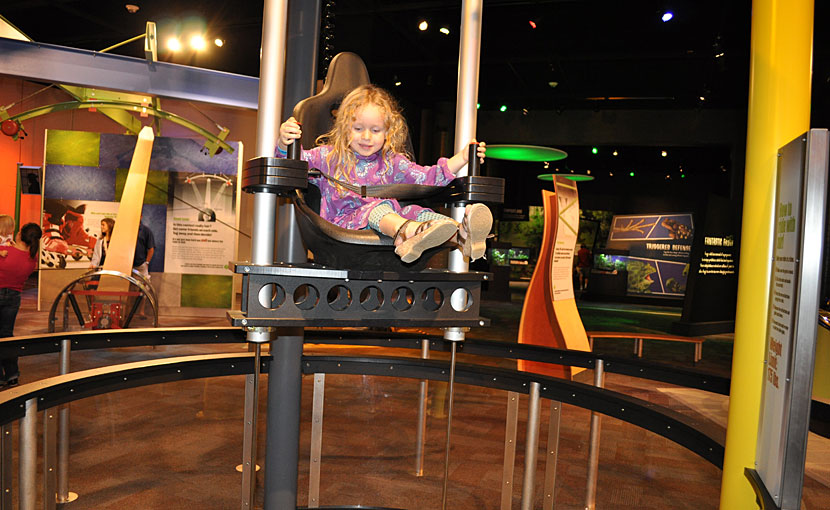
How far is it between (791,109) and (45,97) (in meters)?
14.4

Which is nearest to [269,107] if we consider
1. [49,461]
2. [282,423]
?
[282,423]

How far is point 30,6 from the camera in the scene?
9.27 metres

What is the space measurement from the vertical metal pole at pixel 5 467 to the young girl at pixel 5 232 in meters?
3.86

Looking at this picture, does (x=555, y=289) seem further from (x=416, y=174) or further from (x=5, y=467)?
(x=5, y=467)

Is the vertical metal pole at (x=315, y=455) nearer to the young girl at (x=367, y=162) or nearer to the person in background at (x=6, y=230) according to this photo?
the young girl at (x=367, y=162)

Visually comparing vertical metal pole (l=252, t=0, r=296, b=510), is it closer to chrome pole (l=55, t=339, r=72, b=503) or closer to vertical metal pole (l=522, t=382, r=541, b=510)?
vertical metal pole (l=522, t=382, r=541, b=510)

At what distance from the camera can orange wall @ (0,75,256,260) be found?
10.1m

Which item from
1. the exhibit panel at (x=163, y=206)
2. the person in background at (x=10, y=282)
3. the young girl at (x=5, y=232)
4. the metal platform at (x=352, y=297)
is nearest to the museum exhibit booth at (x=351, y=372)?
the metal platform at (x=352, y=297)

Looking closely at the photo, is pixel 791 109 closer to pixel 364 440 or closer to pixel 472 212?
pixel 472 212

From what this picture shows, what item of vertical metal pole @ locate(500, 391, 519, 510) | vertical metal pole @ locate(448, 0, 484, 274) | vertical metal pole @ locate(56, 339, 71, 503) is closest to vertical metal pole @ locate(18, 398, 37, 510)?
vertical metal pole @ locate(56, 339, 71, 503)

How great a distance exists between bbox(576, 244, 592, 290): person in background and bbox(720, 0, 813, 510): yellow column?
14481 millimetres

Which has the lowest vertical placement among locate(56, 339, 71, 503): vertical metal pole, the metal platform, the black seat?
locate(56, 339, 71, 503): vertical metal pole

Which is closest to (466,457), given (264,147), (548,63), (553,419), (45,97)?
(553,419)

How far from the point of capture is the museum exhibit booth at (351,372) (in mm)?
1417
